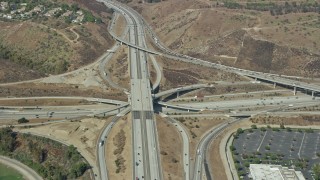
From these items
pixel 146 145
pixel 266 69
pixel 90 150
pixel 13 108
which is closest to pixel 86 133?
pixel 90 150

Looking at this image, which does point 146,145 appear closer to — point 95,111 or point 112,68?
point 95,111

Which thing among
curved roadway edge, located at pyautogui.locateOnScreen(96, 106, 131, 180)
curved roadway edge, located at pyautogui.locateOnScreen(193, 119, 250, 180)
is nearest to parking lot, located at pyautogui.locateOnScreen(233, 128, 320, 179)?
curved roadway edge, located at pyautogui.locateOnScreen(193, 119, 250, 180)

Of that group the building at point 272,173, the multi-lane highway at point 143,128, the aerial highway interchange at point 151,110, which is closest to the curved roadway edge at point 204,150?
the aerial highway interchange at point 151,110

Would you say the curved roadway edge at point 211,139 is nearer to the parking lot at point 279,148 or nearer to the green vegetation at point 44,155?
the parking lot at point 279,148

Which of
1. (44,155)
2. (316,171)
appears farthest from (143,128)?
(316,171)

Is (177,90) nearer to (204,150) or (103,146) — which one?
(204,150)
